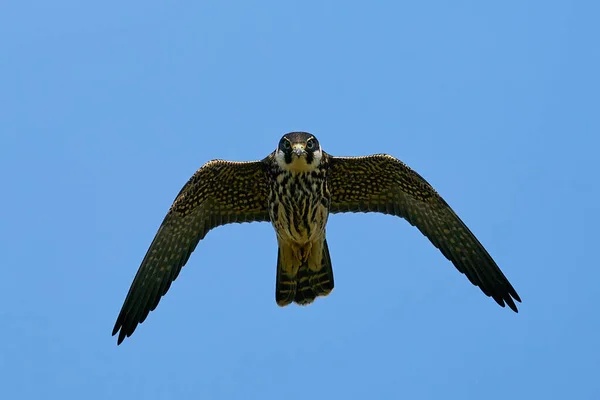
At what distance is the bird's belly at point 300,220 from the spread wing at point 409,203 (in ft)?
1.91

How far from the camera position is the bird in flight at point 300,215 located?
428 inches

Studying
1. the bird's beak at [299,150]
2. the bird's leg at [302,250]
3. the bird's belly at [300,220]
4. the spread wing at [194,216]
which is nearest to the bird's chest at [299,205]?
the bird's belly at [300,220]

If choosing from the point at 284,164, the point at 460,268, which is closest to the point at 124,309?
the point at 284,164

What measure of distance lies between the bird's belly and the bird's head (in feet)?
1.43

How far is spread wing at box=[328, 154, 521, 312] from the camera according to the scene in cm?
1116

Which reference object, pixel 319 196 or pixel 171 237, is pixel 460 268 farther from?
pixel 171 237

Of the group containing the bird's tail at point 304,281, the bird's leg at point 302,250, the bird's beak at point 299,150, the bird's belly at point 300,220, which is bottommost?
the bird's tail at point 304,281

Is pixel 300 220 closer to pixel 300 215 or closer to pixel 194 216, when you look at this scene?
pixel 300 215

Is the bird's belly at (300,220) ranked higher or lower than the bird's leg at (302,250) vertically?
higher

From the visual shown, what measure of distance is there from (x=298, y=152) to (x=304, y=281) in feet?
5.99

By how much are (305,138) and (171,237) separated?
81.8 inches

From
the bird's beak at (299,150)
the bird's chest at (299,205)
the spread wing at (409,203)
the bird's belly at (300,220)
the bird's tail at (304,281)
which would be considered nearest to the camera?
the bird's beak at (299,150)

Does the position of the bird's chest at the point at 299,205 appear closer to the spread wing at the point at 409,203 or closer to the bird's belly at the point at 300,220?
the bird's belly at the point at 300,220

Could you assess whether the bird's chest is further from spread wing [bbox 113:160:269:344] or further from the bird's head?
spread wing [bbox 113:160:269:344]
